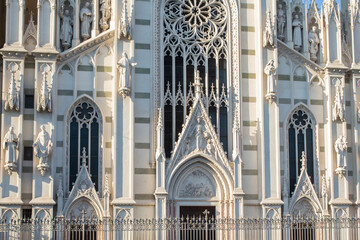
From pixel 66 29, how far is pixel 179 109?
5505 millimetres

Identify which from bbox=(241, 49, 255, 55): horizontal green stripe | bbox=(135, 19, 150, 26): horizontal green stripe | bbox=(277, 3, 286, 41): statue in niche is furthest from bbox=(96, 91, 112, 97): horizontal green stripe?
bbox=(277, 3, 286, 41): statue in niche

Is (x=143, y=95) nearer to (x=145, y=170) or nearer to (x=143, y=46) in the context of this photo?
(x=143, y=46)

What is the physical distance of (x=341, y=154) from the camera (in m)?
27.8

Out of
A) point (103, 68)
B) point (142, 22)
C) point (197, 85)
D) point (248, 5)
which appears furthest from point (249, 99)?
point (103, 68)

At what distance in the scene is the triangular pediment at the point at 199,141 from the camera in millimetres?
26797

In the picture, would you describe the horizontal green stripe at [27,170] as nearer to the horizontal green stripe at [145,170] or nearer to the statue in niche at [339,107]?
the horizontal green stripe at [145,170]

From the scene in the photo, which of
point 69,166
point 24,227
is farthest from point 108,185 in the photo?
point 24,227

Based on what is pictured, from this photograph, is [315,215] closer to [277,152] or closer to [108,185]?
[277,152]

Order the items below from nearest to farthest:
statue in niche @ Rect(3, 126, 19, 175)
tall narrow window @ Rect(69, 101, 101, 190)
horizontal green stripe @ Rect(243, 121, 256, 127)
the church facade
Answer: statue in niche @ Rect(3, 126, 19, 175) < the church facade < tall narrow window @ Rect(69, 101, 101, 190) < horizontal green stripe @ Rect(243, 121, 256, 127)

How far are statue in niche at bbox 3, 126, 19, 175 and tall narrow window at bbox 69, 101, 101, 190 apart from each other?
7.23ft

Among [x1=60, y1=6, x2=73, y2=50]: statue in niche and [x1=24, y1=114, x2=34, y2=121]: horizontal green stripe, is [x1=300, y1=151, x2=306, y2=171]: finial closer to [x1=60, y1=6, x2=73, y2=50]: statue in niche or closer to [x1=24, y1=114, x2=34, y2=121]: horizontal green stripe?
[x1=60, y1=6, x2=73, y2=50]: statue in niche

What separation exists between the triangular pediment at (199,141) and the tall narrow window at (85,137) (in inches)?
124

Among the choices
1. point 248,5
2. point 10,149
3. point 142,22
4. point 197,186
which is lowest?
point 197,186

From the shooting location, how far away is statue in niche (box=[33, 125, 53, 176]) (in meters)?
25.2
